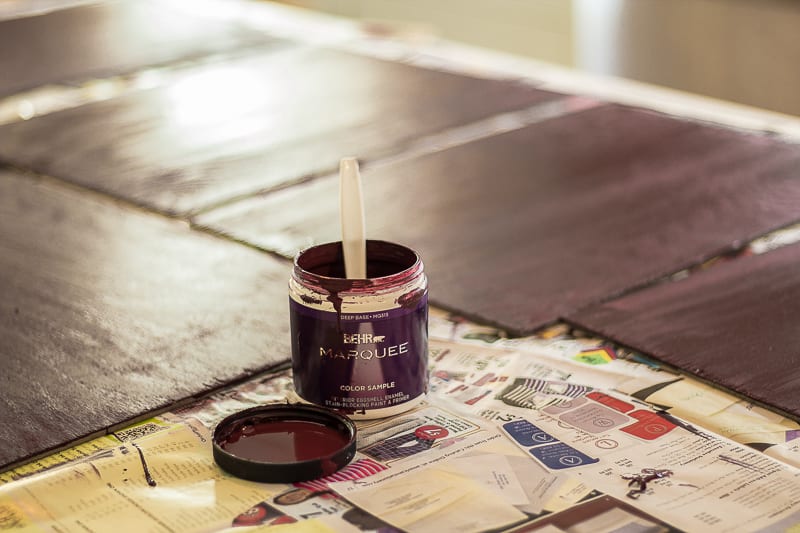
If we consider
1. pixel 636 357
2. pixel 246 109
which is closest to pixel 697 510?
pixel 636 357

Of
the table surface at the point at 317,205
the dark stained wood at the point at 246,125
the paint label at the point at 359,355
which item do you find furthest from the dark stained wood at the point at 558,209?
the paint label at the point at 359,355

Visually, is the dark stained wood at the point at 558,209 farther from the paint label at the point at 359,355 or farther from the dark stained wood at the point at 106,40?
the dark stained wood at the point at 106,40

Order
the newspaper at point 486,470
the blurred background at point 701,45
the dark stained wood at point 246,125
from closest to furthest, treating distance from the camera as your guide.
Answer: the newspaper at point 486,470
the dark stained wood at point 246,125
the blurred background at point 701,45

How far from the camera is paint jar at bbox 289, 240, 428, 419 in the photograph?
3.38 ft

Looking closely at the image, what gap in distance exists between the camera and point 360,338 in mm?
1037

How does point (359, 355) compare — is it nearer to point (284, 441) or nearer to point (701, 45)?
point (284, 441)

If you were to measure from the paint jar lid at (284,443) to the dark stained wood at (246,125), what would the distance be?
2.42 feet

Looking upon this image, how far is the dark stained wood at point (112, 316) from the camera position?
1.15m

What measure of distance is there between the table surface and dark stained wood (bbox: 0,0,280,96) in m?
0.01

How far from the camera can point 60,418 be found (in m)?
1.12

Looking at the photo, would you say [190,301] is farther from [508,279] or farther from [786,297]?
[786,297]

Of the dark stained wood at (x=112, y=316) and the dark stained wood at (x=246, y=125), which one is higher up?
the dark stained wood at (x=246, y=125)

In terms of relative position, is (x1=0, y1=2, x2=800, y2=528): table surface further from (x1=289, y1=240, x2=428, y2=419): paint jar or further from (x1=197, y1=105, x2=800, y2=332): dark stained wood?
(x1=289, y1=240, x2=428, y2=419): paint jar

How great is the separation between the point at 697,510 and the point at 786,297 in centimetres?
49
